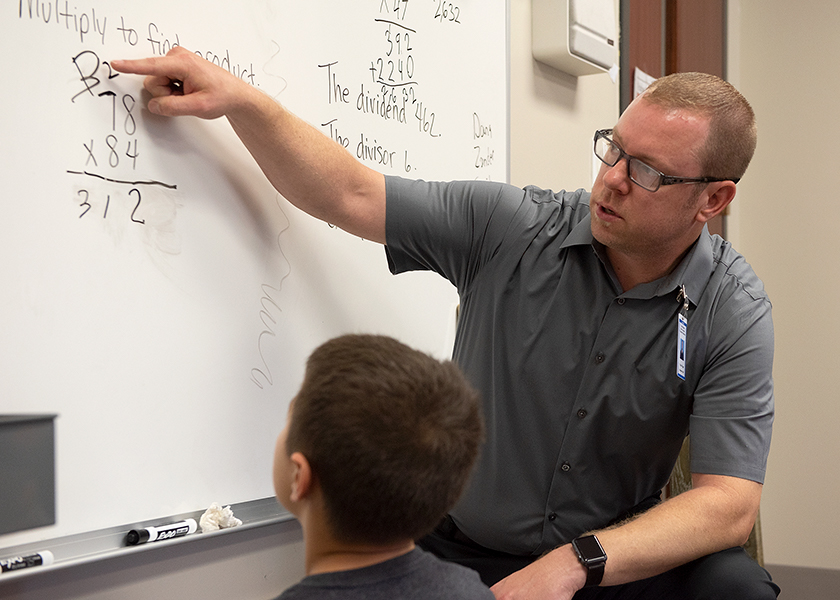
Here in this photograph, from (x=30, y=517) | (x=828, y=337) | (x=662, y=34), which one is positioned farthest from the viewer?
(x=828, y=337)

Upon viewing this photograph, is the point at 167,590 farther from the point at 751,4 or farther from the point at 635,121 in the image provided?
the point at 751,4

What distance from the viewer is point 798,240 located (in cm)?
317

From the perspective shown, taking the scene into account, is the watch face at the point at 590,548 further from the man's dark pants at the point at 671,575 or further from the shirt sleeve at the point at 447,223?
the shirt sleeve at the point at 447,223

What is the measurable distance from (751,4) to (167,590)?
3.28 meters

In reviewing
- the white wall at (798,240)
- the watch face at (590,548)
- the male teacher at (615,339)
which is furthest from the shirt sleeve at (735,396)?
the white wall at (798,240)

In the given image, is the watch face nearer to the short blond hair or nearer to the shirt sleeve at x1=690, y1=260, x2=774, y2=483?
the shirt sleeve at x1=690, y1=260, x2=774, y2=483

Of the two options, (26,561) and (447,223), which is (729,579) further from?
(26,561)

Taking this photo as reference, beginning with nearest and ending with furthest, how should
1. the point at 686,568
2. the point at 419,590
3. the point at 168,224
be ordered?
the point at 419,590
the point at 168,224
the point at 686,568

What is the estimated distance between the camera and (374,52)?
4.43 ft

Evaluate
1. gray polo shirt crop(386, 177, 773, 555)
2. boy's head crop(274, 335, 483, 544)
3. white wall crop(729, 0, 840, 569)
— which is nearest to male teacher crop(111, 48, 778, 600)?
gray polo shirt crop(386, 177, 773, 555)

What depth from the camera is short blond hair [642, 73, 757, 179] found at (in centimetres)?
129

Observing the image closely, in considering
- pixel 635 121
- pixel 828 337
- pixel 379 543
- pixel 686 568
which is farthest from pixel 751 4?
pixel 379 543

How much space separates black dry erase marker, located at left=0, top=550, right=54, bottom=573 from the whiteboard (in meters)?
0.02

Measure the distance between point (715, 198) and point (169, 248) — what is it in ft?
3.09
